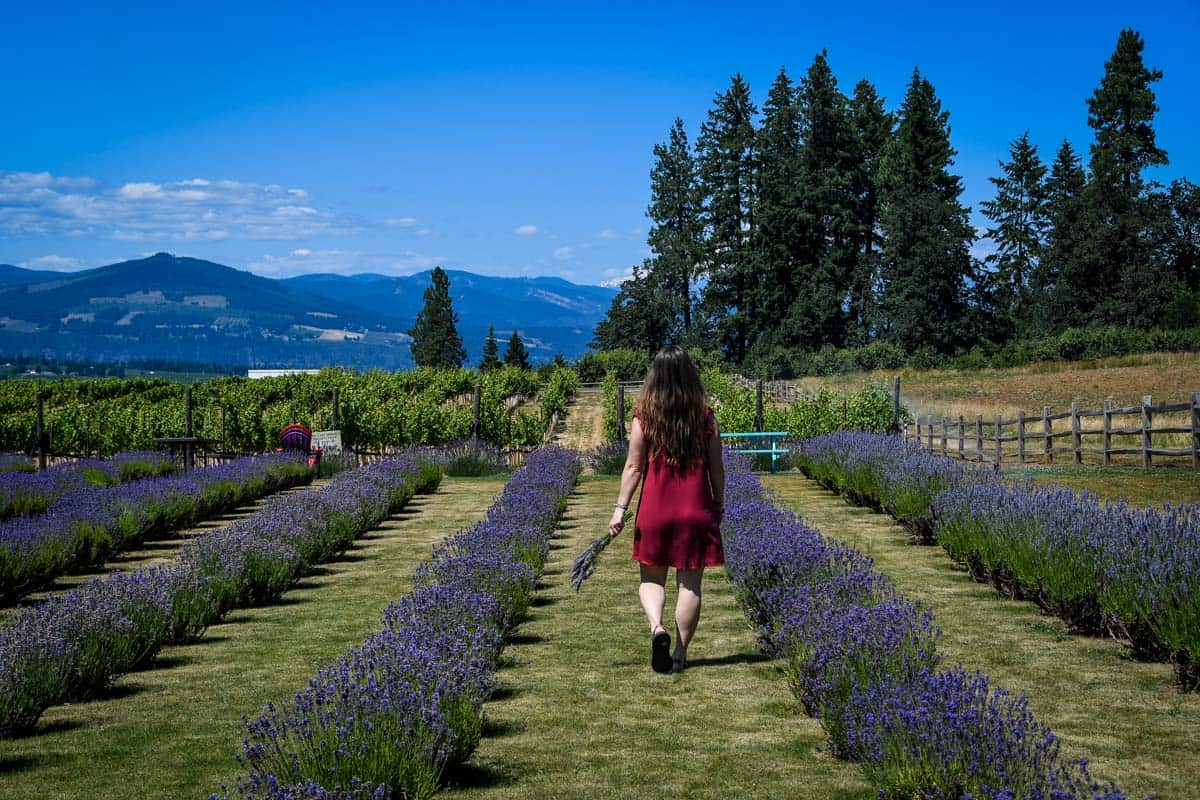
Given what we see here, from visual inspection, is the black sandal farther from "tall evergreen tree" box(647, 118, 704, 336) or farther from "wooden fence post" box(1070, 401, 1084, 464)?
"tall evergreen tree" box(647, 118, 704, 336)

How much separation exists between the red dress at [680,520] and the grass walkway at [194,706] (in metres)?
2.35

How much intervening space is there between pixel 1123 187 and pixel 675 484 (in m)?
64.1

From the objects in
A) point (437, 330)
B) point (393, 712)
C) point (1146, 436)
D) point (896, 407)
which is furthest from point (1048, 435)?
point (437, 330)

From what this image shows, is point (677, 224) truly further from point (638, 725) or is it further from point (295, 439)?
point (638, 725)

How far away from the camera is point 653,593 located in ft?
22.0

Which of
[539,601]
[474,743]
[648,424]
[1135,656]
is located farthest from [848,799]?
[539,601]

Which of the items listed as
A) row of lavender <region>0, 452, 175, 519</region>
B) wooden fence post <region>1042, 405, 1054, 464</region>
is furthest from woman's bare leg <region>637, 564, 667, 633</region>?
wooden fence post <region>1042, 405, 1054, 464</region>

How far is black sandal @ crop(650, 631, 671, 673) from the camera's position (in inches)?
261

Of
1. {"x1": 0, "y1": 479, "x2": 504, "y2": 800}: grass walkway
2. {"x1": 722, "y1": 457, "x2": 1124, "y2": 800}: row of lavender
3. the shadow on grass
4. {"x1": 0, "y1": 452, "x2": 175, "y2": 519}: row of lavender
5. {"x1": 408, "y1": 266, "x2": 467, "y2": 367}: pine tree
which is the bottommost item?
{"x1": 0, "y1": 479, "x2": 504, "y2": 800}: grass walkway

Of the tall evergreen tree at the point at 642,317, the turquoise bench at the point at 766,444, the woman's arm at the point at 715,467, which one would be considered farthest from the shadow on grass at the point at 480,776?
the tall evergreen tree at the point at 642,317

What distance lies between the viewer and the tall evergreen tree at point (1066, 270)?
6156 cm

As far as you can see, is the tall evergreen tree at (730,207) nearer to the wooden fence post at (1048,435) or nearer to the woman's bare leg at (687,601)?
the wooden fence post at (1048,435)

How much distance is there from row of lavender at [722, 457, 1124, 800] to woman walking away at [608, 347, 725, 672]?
641mm

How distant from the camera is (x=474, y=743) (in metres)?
5.14
